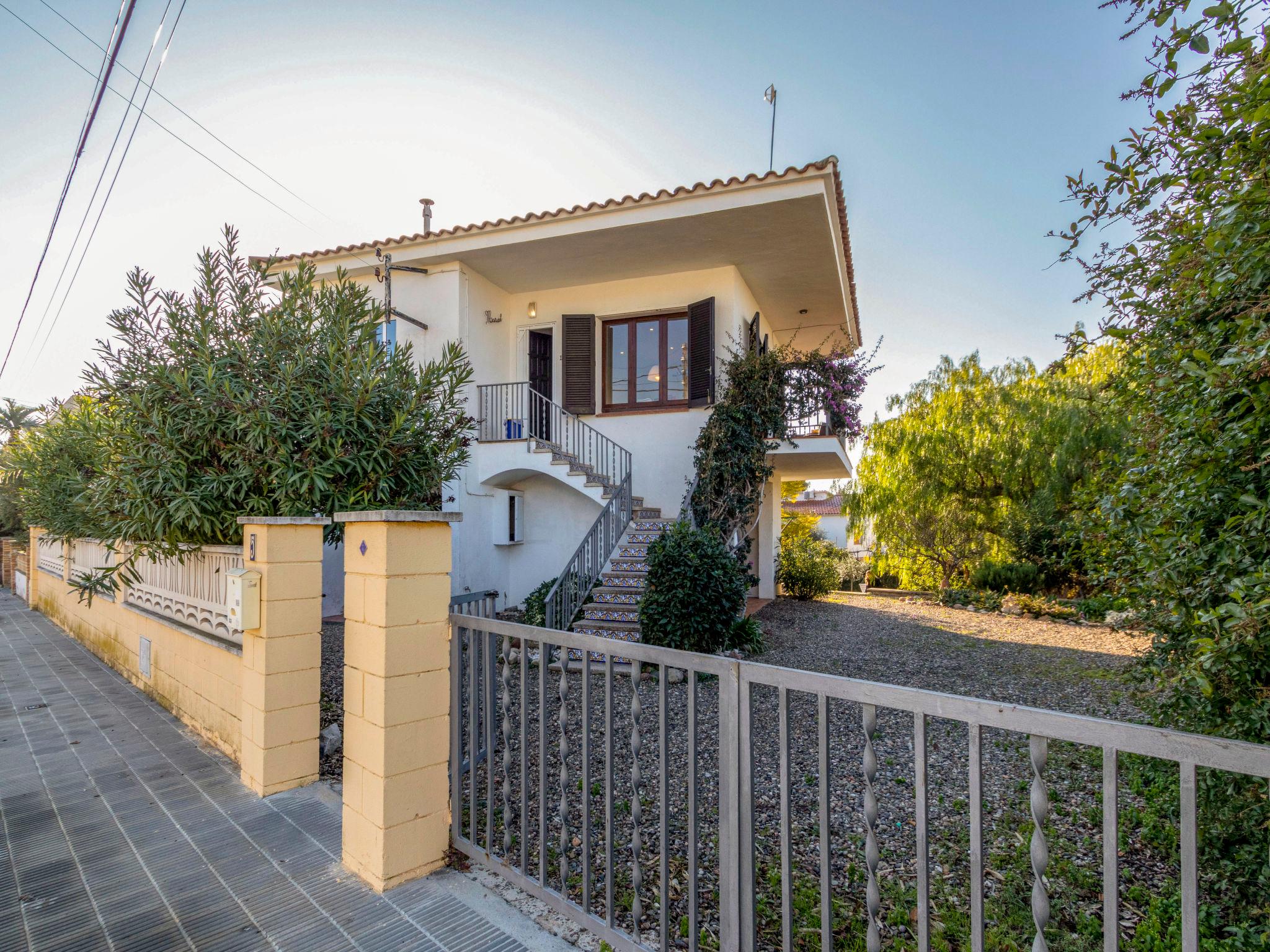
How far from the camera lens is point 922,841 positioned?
1.47 meters

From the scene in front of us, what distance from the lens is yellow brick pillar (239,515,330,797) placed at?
335cm

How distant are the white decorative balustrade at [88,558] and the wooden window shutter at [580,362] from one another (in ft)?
21.2

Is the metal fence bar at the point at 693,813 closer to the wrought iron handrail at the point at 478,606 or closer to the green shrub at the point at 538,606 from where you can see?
the wrought iron handrail at the point at 478,606

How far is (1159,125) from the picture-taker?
2080mm

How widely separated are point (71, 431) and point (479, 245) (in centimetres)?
560

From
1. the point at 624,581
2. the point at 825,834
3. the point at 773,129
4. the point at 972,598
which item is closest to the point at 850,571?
the point at 972,598

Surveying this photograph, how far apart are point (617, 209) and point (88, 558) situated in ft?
27.5

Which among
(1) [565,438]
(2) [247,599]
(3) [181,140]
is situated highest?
(3) [181,140]

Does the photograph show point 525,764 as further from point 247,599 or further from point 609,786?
point 247,599

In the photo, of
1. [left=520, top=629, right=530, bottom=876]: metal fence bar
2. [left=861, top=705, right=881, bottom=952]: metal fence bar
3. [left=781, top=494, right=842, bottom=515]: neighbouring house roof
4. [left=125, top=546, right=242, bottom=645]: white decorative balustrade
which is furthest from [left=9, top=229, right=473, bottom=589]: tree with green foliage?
[left=781, top=494, right=842, bottom=515]: neighbouring house roof

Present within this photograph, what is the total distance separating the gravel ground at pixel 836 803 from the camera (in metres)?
2.52

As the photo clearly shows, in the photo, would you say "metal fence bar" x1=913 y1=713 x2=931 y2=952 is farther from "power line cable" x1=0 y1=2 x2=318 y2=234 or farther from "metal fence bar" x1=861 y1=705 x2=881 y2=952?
"power line cable" x1=0 y1=2 x2=318 y2=234

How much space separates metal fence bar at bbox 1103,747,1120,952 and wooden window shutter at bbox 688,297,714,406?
845 centimetres

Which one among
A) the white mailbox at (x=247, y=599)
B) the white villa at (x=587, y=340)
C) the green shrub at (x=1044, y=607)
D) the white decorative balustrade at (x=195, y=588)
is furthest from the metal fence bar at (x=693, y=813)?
the green shrub at (x=1044, y=607)
